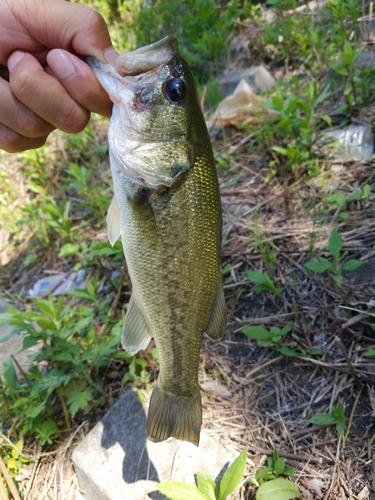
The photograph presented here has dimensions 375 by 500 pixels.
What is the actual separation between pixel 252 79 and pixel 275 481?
4388 mm

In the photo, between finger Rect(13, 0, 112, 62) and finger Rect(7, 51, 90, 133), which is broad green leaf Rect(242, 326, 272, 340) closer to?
finger Rect(7, 51, 90, 133)

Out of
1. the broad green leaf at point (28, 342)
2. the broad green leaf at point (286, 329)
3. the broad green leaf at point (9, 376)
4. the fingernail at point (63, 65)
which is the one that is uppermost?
the fingernail at point (63, 65)

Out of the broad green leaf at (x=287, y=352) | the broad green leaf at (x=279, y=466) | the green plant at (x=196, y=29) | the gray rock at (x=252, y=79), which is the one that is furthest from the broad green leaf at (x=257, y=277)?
the green plant at (x=196, y=29)

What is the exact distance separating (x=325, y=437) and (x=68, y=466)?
1.39 meters

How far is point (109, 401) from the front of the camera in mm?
2340

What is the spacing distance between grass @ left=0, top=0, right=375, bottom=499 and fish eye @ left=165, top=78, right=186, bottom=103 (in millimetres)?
1251

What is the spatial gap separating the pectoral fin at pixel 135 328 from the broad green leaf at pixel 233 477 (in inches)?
25.5

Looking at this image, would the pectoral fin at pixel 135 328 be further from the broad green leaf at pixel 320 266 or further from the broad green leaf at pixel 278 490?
the broad green leaf at pixel 320 266

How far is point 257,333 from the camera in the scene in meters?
2.23

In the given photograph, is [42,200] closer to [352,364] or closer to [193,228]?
[193,228]

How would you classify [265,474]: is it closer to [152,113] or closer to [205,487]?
[205,487]

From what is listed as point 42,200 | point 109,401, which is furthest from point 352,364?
point 42,200

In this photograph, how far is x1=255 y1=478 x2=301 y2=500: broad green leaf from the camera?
1651 millimetres

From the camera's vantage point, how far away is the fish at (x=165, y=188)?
1.52 metres
